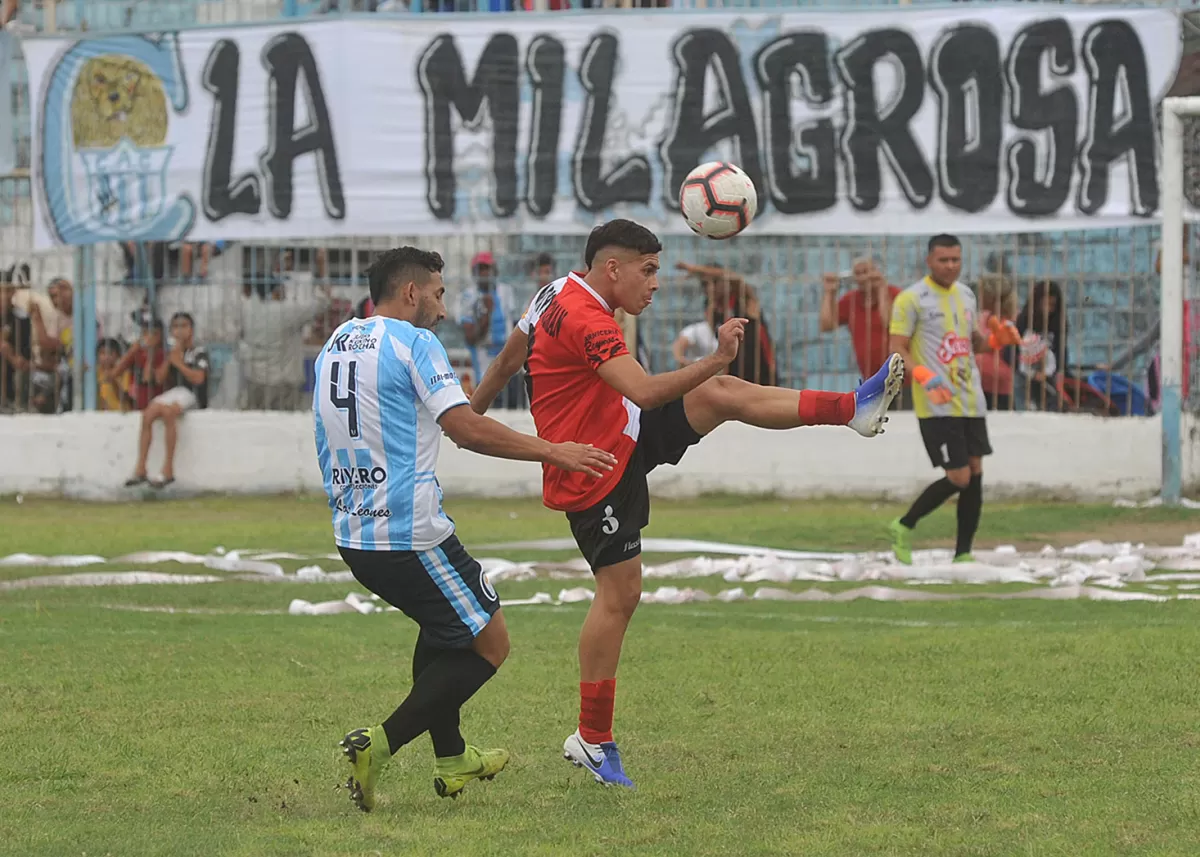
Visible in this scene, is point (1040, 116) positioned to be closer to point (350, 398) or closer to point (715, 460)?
point (715, 460)

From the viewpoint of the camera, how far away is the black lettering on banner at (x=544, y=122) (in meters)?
Result: 19.6

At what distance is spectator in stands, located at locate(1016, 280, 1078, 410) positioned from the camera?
1852 cm

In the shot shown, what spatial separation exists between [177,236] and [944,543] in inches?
383

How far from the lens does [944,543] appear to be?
14.9 meters

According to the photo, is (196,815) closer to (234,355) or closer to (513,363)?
(513,363)

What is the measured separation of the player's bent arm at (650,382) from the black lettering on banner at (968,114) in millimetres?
12965

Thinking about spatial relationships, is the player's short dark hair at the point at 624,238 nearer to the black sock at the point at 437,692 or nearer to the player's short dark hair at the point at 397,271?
the player's short dark hair at the point at 397,271

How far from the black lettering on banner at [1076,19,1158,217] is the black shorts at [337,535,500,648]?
13.7 meters

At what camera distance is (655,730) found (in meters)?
7.59

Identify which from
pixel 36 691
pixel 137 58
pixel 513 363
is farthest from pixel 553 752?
pixel 137 58

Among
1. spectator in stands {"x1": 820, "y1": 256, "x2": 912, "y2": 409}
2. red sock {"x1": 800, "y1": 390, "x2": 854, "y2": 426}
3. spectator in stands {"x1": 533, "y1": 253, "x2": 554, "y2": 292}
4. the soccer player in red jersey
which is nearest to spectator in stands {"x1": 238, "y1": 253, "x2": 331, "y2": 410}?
spectator in stands {"x1": 533, "y1": 253, "x2": 554, "y2": 292}

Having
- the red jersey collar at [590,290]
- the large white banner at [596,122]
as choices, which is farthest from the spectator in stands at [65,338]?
the red jersey collar at [590,290]

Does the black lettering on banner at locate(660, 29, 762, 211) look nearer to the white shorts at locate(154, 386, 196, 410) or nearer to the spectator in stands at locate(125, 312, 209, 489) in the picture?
the spectator in stands at locate(125, 312, 209, 489)

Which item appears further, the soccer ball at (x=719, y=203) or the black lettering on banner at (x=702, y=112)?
the black lettering on banner at (x=702, y=112)
